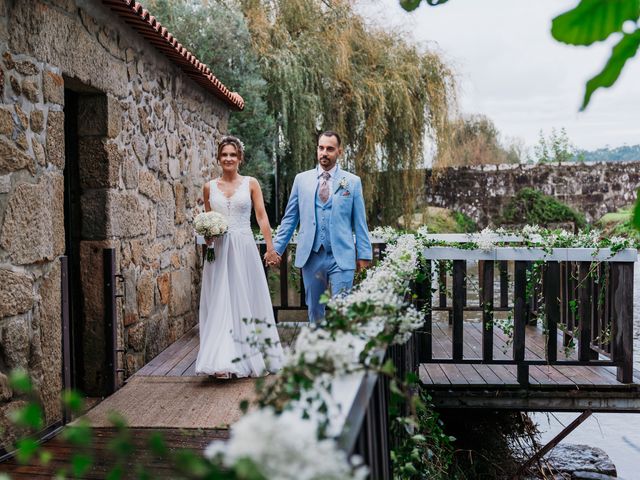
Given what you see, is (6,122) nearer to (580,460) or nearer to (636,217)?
(636,217)

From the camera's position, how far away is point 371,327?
2.21m

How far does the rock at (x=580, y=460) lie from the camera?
21.5 feet

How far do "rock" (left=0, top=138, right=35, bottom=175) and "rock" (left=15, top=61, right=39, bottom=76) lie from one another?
15.7 inches

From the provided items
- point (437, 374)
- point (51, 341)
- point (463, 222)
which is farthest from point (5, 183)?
point (463, 222)

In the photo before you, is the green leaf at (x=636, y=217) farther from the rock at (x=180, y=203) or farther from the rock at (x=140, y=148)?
the rock at (x=180, y=203)

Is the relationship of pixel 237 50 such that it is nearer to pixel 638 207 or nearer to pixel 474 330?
pixel 474 330

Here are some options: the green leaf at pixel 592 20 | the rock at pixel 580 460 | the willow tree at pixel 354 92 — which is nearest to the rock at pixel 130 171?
the rock at pixel 580 460

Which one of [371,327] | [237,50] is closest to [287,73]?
[237,50]

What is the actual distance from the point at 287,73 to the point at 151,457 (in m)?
9.25

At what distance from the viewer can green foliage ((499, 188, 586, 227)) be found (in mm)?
18531

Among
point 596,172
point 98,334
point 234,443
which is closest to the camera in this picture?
point 234,443

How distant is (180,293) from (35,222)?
3395 mm

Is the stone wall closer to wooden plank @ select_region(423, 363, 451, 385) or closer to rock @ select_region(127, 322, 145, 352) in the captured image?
wooden plank @ select_region(423, 363, 451, 385)

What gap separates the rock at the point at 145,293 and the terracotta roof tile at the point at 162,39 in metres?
1.80
